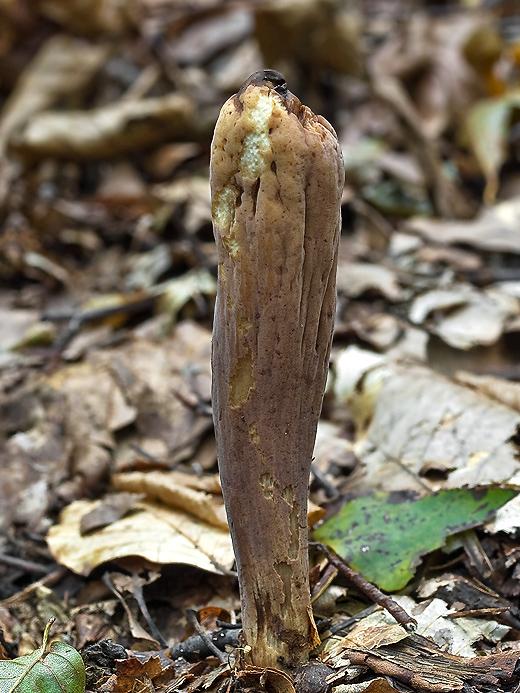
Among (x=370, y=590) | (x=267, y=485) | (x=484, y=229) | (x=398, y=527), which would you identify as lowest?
(x=370, y=590)

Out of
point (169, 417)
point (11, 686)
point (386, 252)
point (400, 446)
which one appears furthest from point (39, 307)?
point (11, 686)

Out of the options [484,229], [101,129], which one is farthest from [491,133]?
[101,129]

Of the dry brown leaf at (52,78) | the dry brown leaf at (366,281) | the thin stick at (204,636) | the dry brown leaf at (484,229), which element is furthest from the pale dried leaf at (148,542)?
the dry brown leaf at (52,78)

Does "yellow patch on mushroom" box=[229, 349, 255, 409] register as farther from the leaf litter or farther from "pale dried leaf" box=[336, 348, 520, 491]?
"pale dried leaf" box=[336, 348, 520, 491]

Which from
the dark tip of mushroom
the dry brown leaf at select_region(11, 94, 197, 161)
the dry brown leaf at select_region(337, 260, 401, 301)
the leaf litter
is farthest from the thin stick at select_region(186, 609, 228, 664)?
the dry brown leaf at select_region(11, 94, 197, 161)

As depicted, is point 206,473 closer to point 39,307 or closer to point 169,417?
point 169,417

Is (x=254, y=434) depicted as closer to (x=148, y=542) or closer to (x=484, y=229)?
(x=148, y=542)
